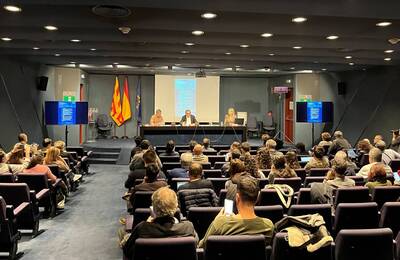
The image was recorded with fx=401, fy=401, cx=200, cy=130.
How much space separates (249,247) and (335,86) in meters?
14.4

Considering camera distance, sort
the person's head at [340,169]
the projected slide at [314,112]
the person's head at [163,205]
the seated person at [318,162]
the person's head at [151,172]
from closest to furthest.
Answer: the person's head at [163,205] → the person's head at [151,172] → the person's head at [340,169] → the seated person at [318,162] → the projected slide at [314,112]

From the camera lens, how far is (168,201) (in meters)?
2.87

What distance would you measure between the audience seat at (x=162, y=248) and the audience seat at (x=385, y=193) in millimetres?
2836

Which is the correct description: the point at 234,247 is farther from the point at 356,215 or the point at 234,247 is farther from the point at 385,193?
the point at 385,193

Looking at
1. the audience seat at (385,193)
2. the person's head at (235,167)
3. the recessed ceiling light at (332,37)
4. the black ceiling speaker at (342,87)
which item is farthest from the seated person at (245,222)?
the black ceiling speaker at (342,87)

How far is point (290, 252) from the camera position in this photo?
2.76 meters

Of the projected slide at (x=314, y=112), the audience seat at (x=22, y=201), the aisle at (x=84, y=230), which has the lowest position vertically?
the aisle at (x=84, y=230)

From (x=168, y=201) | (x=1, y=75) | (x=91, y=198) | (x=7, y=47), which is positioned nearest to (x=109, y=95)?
(x=1, y=75)

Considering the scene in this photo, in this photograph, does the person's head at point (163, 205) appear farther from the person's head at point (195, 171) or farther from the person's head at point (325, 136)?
the person's head at point (325, 136)

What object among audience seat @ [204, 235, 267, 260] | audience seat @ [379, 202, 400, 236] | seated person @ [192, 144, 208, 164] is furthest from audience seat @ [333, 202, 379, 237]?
seated person @ [192, 144, 208, 164]

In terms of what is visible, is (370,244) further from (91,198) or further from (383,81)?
(383,81)

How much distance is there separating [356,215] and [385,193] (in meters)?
0.98

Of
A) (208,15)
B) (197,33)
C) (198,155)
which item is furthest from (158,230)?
(197,33)

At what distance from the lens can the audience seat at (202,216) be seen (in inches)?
147
